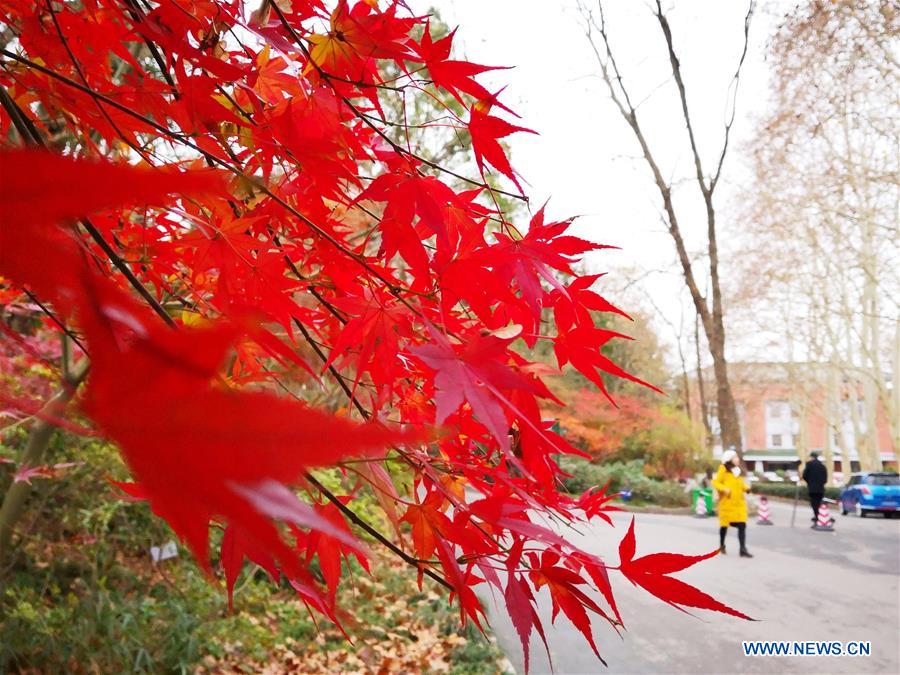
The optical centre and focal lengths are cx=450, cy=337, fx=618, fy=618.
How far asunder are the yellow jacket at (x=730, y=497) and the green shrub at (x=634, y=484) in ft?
20.0

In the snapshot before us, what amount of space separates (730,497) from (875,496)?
724 cm

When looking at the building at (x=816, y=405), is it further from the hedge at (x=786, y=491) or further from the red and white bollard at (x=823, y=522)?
the red and white bollard at (x=823, y=522)

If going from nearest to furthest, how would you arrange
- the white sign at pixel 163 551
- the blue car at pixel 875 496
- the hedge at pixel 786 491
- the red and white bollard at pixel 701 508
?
the white sign at pixel 163 551
the blue car at pixel 875 496
the red and white bollard at pixel 701 508
the hedge at pixel 786 491

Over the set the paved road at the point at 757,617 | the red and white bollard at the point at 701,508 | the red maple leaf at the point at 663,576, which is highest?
the red maple leaf at the point at 663,576

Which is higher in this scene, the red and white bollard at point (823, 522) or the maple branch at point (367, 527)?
the maple branch at point (367, 527)

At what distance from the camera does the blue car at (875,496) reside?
11.0 m

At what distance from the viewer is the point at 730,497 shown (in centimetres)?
595

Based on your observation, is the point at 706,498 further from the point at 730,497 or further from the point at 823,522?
the point at 730,497

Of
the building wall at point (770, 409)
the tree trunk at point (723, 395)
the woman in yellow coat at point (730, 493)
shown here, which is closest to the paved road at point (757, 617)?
the woman in yellow coat at point (730, 493)

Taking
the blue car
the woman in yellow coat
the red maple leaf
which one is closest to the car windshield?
the blue car

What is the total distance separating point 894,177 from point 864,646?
8.92 meters

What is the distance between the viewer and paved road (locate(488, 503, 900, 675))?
135 inches

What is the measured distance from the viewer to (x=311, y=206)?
3.14 feet

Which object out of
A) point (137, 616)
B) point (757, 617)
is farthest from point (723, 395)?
point (137, 616)
